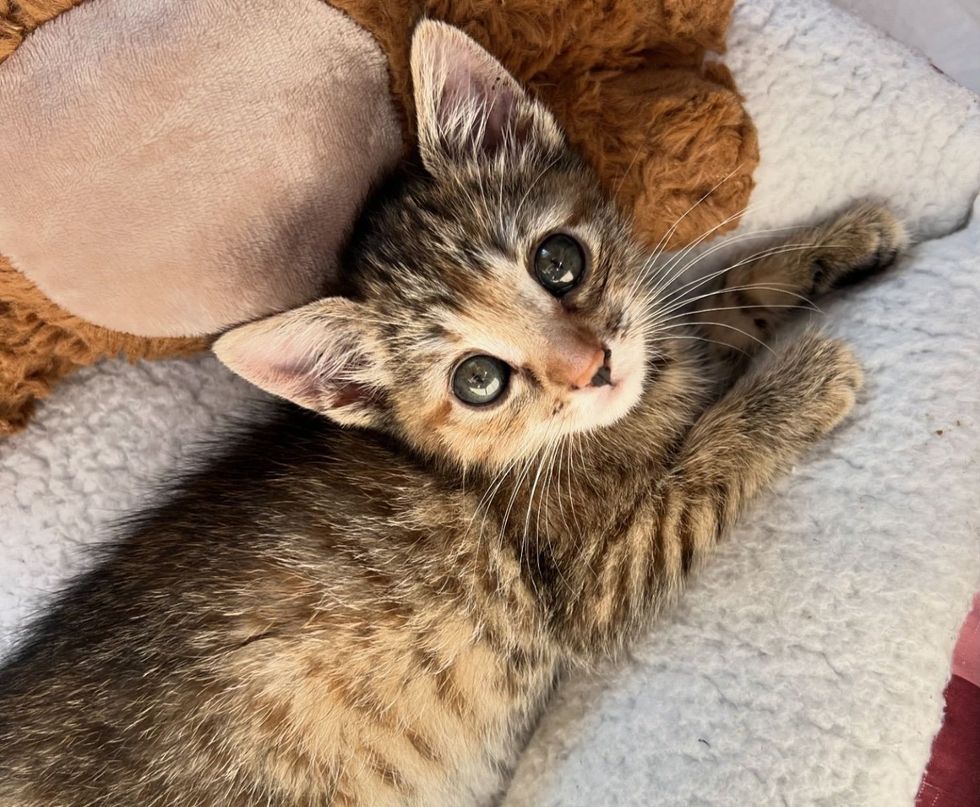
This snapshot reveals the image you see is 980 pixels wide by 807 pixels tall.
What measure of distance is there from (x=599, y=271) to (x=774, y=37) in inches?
21.0

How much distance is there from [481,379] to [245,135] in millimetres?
480

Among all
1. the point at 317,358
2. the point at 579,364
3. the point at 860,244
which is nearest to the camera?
the point at 579,364

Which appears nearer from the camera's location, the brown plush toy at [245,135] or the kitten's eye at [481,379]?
the brown plush toy at [245,135]

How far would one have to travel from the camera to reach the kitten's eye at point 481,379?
1.18 meters

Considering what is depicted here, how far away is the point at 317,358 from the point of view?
1218 millimetres

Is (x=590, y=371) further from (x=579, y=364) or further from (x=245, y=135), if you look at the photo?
(x=245, y=135)


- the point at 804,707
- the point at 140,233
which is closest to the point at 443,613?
the point at 804,707

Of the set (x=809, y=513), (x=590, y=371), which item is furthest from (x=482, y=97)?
(x=809, y=513)

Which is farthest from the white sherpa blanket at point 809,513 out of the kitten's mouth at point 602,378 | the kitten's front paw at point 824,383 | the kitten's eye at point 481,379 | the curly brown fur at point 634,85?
the kitten's eye at point 481,379

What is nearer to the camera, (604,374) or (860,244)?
(604,374)

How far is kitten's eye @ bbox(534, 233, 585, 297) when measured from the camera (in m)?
1.19

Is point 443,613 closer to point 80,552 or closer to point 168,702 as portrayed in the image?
point 168,702

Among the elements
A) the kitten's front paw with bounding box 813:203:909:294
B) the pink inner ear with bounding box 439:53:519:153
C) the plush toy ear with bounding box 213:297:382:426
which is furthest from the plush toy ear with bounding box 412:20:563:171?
the kitten's front paw with bounding box 813:203:909:294

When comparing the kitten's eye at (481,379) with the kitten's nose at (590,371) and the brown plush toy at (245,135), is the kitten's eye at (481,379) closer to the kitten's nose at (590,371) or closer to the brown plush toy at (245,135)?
the kitten's nose at (590,371)
